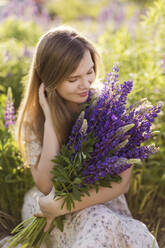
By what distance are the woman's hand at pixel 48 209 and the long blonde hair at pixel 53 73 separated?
345 millimetres

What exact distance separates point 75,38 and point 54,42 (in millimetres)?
125

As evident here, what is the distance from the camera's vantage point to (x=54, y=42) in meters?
1.73

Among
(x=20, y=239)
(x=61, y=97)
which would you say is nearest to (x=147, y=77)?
(x=61, y=97)

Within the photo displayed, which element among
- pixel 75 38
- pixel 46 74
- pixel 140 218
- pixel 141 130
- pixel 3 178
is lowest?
pixel 140 218

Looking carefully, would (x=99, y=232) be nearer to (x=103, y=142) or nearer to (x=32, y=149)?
(x=103, y=142)

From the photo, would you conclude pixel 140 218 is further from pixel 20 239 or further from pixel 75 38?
pixel 75 38

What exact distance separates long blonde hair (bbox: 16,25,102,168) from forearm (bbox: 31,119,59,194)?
4 cm

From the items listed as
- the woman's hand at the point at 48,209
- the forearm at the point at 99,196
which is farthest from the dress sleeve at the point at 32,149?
the forearm at the point at 99,196

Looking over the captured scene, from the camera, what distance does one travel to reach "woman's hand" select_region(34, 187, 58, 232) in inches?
63.6

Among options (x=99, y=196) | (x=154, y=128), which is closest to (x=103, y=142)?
(x=99, y=196)

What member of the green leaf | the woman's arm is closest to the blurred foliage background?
the woman's arm

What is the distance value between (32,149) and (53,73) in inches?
20.5

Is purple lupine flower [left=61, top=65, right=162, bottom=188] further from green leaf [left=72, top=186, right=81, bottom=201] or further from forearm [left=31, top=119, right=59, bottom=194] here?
forearm [left=31, top=119, right=59, bottom=194]

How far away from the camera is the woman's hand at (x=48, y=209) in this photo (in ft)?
5.30
